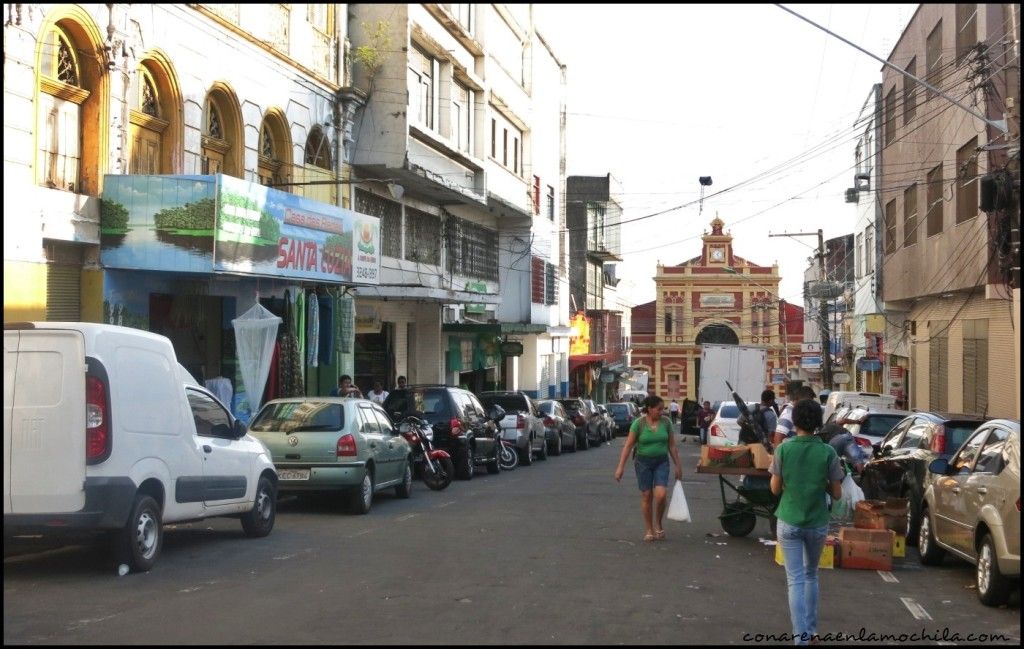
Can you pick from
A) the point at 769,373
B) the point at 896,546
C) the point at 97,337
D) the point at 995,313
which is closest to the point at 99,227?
the point at 97,337

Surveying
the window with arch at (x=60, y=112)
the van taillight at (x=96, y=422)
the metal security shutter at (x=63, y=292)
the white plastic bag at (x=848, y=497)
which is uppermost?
the window with arch at (x=60, y=112)

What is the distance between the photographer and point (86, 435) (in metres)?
9.94

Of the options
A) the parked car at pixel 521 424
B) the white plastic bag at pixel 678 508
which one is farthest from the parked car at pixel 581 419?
the white plastic bag at pixel 678 508

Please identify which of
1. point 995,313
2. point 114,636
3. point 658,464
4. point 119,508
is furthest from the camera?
point 995,313

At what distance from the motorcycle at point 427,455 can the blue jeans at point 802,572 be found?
1189cm

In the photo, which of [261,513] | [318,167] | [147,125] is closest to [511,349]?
[318,167]

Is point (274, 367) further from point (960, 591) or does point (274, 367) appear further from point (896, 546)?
point (960, 591)

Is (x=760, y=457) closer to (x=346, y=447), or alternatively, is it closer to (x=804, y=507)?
(x=804, y=507)

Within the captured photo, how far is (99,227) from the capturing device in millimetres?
17578

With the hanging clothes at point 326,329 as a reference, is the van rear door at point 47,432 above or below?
below

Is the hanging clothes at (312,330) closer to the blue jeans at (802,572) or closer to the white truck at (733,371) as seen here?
the blue jeans at (802,572)

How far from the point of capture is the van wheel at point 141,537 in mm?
10312

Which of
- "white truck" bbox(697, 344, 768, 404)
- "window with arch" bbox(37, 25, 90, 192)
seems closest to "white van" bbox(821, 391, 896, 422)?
"window with arch" bbox(37, 25, 90, 192)

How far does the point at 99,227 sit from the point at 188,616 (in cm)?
1050
